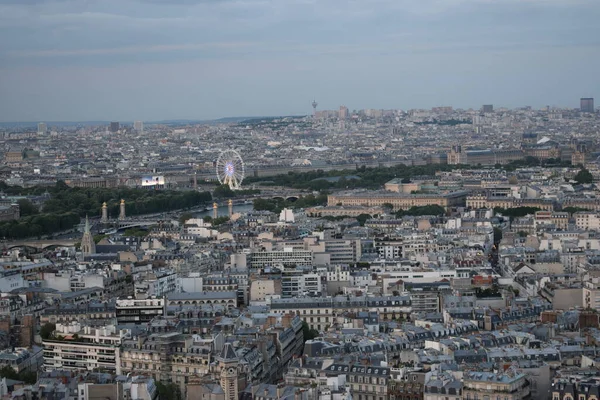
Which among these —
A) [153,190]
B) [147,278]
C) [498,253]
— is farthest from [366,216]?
[153,190]

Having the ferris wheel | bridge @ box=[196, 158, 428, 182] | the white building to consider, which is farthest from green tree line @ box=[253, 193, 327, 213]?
the white building

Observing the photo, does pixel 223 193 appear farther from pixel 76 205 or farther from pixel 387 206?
pixel 387 206

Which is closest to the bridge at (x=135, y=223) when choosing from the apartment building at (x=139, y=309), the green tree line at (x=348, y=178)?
the green tree line at (x=348, y=178)

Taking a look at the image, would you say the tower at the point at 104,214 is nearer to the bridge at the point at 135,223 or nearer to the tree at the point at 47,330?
the bridge at the point at 135,223

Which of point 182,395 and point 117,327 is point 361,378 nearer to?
point 182,395

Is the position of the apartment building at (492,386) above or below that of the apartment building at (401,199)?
above

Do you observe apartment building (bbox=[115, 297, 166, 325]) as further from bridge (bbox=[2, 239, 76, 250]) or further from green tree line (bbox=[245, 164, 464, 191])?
green tree line (bbox=[245, 164, 464, 191])

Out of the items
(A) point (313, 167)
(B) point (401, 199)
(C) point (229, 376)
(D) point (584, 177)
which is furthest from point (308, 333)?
(A) point (313, 167)
